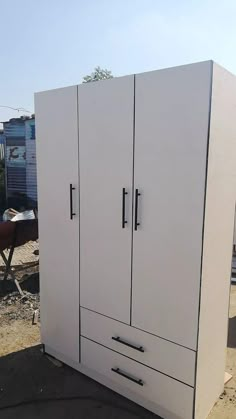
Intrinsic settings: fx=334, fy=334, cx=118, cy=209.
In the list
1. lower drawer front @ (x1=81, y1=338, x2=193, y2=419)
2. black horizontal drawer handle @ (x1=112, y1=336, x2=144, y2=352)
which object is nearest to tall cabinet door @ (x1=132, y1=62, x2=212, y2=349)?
black horizontal drawer handle @ (x1=112, y1=336, x2=144, y2=352)

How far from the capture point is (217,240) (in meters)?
1.88

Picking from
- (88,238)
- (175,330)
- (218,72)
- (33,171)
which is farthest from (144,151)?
(33,171)

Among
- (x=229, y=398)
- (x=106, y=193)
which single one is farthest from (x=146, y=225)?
(x=229, y=398)

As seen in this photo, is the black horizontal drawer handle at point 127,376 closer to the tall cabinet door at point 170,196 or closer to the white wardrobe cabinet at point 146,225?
the white wardrobe cabinet at point 146,225

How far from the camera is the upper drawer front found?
1.86m

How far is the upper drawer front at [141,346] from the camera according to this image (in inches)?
73.0

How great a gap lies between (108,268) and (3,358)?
125cm

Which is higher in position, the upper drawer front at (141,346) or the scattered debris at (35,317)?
the upper drawer front at (141,346)

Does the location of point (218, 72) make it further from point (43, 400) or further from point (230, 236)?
point (43, 400)

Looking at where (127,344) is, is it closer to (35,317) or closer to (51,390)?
(51,390)

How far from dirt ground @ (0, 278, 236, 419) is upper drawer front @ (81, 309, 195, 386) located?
33 cm

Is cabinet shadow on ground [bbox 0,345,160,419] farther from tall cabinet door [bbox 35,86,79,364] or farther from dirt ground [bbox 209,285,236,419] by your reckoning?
dirt ground [bbox 209,285,236,419]

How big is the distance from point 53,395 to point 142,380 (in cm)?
64

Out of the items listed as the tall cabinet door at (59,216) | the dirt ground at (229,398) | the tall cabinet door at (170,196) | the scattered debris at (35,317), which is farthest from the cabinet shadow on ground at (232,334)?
the scattered debris at (35,317)
